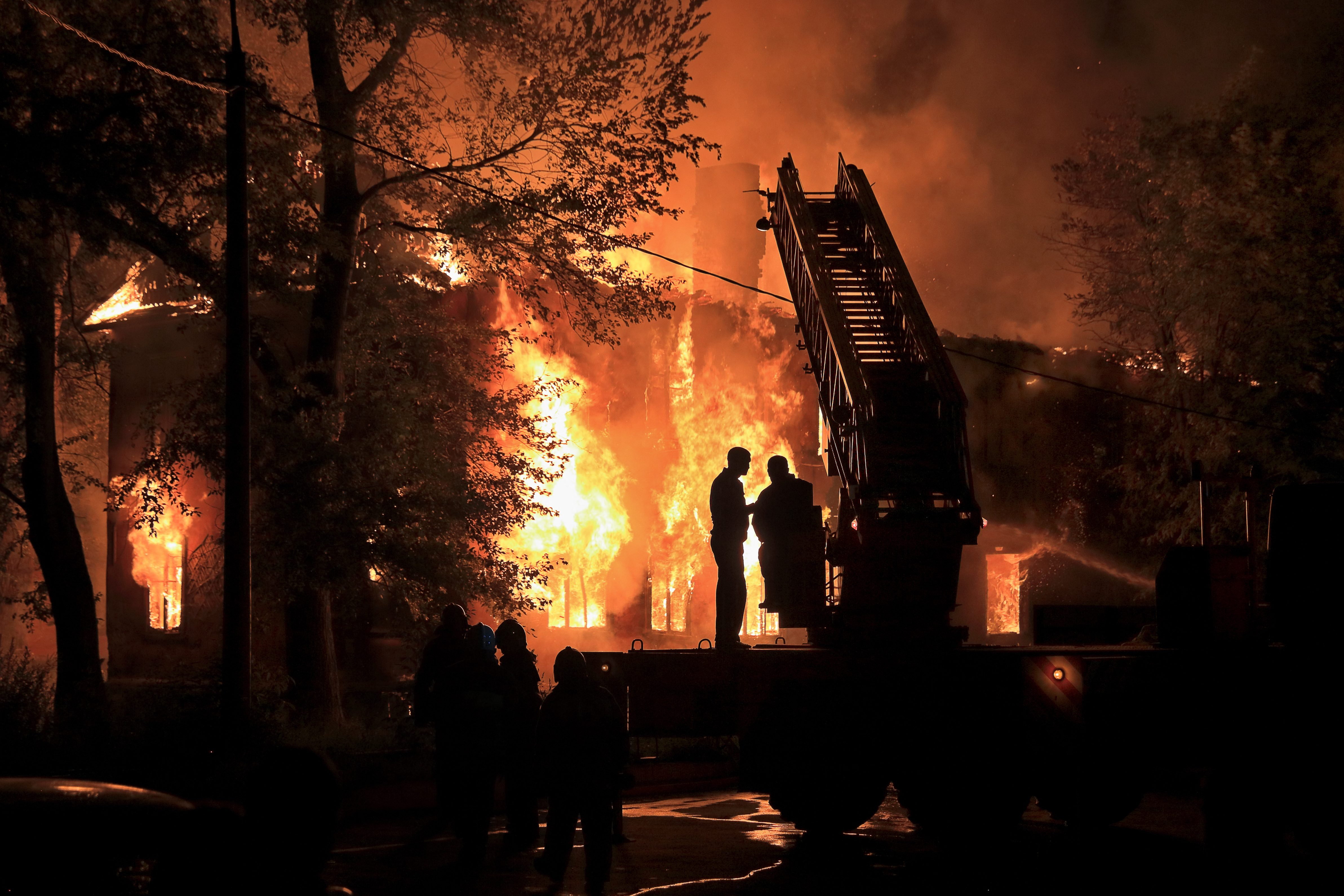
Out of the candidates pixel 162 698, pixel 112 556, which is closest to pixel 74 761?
pixel 162 698

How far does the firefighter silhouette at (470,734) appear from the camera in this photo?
27.3 feet

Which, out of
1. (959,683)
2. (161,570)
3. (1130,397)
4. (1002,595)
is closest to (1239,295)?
(1130,397)

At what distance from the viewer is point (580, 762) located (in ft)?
22.2

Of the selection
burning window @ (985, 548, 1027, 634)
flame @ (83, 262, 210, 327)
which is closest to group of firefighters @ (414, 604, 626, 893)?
flame @ (83, 262, 210, 327)

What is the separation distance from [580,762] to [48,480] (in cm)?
1144

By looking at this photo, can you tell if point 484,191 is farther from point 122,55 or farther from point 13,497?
point 13,497

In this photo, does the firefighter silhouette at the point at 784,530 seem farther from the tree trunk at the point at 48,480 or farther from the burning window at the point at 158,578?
the burning window at the point at 158,578

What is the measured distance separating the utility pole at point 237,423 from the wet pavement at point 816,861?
1.79 metres

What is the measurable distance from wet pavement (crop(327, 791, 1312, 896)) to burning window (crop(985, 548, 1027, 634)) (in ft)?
76.5

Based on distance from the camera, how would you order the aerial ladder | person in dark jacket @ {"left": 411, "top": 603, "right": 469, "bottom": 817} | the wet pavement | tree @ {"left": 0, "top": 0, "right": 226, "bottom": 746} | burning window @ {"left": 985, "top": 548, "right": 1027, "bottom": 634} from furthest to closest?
1. burning window @ {"left": 985, "top": 548, "right": 1027, "bottom": 634}
2. tree @ {"left": 0, "top": 0, "right": 226, "bottom": 746}
3. the aerial ladder
4. person in dark jacket @ {"left": 411, "top": 603, "right": 469, "bottom": 817}
5. the wet pavement

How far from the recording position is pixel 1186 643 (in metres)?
8.57

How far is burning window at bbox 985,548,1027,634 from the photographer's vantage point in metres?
33.6

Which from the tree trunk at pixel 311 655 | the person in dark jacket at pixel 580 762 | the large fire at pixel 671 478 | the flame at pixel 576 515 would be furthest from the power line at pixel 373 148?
the large fire at pixel 671 478

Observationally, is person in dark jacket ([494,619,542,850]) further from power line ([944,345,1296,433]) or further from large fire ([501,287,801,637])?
large fire ([501,287,801,637])
